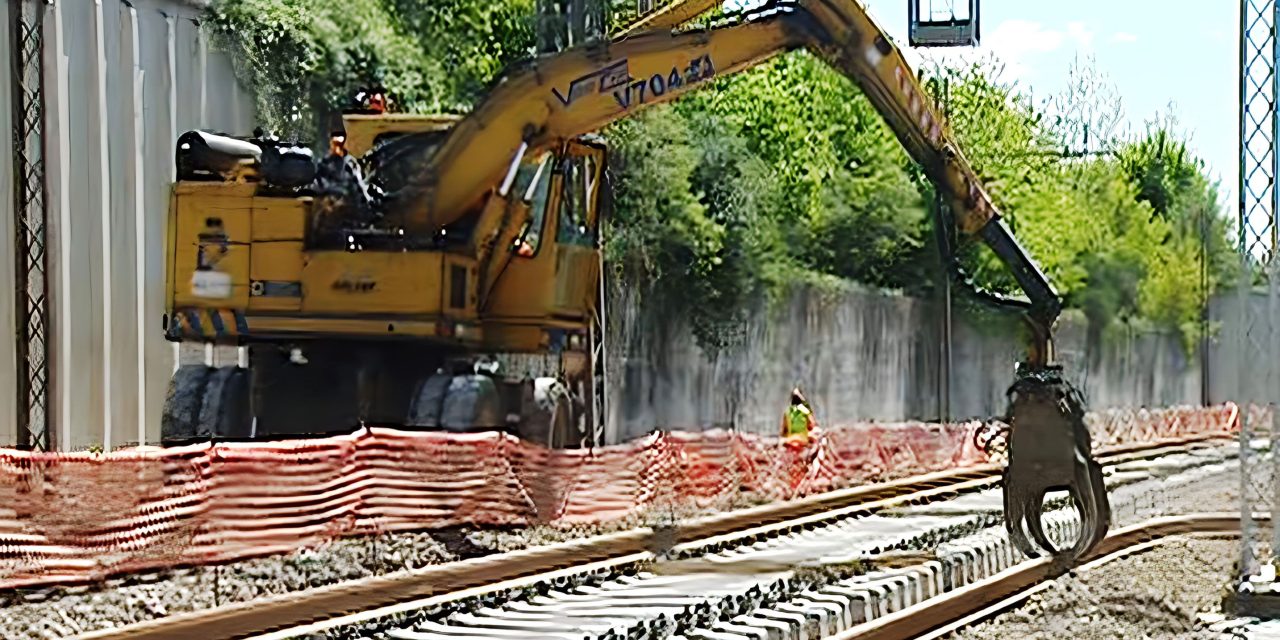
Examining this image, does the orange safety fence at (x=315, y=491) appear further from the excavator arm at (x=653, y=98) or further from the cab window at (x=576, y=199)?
the excavator arm at (x=653, y=98)

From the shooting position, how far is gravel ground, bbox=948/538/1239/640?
11.6m

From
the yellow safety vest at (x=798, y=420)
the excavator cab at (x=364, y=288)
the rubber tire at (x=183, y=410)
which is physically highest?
the excavator cab at (x=364, y=288)

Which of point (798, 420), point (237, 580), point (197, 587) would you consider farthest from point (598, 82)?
point (798, 420)

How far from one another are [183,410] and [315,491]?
3.87 meters

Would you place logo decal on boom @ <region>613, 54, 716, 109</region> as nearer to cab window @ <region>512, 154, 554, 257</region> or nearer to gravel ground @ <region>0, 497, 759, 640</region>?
cab window @ <region>512, 154, 554, 257</region>

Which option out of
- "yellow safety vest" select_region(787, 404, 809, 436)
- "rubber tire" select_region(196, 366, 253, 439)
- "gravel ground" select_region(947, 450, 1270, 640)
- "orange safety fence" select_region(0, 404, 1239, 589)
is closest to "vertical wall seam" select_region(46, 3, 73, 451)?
"rubber tire" select_region(196, 366, 253, 439)

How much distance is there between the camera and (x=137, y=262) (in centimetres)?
2366

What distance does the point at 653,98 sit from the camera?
15695 millimetres

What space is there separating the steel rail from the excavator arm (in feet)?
7.88

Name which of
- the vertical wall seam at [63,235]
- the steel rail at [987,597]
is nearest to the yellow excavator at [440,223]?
the steel rail at [987,597]

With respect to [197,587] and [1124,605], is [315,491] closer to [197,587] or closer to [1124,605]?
[197,587]

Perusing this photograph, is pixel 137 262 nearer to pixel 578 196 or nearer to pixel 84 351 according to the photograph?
pixel 84 351

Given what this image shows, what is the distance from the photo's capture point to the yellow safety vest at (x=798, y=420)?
25266 millimetres

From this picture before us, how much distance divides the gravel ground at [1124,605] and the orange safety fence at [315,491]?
4.80 meters
